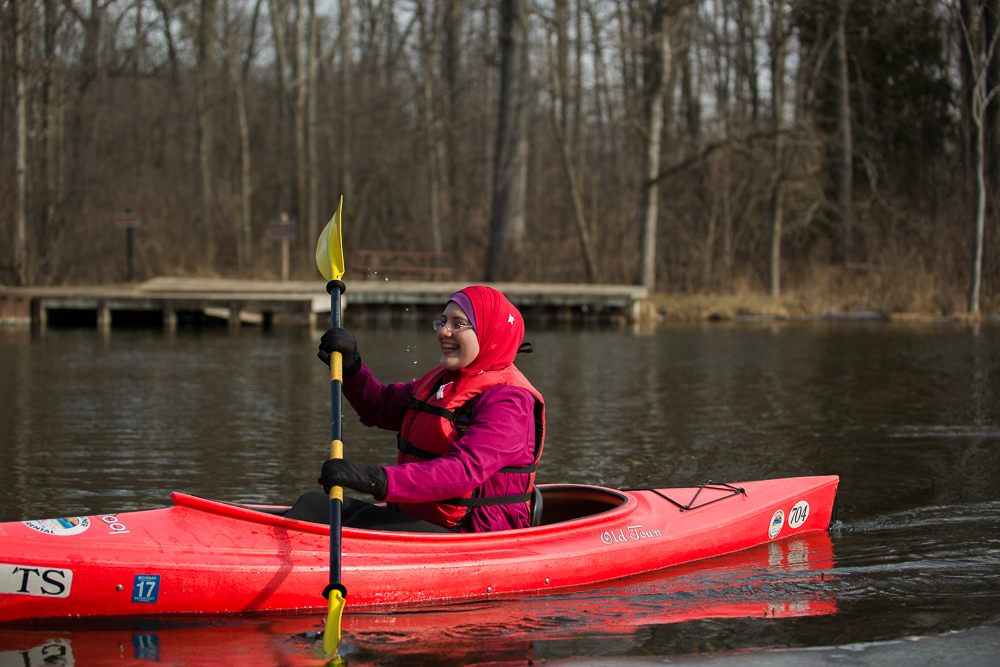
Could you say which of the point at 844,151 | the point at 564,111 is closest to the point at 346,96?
the point at 564,111

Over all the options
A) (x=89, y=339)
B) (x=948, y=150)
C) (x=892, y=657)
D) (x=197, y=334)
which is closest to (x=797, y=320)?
(x=948, y=150)

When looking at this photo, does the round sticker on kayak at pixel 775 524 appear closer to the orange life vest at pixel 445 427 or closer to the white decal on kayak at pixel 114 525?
the orange life vest at pixel 445 427

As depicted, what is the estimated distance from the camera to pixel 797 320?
19.1m

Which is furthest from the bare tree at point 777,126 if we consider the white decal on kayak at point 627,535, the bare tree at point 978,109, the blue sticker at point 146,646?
the blue sticker at point 146,646

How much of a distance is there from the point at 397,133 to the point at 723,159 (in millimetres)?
11159

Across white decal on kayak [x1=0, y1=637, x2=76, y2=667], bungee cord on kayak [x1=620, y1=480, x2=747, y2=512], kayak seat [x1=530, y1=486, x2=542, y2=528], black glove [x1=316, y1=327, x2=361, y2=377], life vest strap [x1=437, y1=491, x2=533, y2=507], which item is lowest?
white decal on kayak [x1=0, y1=637, x2=76, y2=667]

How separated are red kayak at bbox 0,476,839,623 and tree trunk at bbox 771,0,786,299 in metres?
15.5

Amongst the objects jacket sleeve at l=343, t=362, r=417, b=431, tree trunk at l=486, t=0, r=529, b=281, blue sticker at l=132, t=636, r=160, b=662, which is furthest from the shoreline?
blue sticker at l=132, t=636, r=160, b=662

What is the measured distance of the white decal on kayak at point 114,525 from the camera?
145 inches

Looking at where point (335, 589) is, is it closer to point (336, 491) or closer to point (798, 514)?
point (336, 491)

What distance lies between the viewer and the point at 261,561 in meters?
3.70

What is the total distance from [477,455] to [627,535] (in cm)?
103

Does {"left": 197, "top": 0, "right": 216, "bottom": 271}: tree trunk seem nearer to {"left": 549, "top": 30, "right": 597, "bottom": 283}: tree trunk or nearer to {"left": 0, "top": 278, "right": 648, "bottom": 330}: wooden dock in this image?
{"left": 0, "top": 278, "right": 648, "bottom": 330}: wooden dock

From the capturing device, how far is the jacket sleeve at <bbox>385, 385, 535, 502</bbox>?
3645mm
